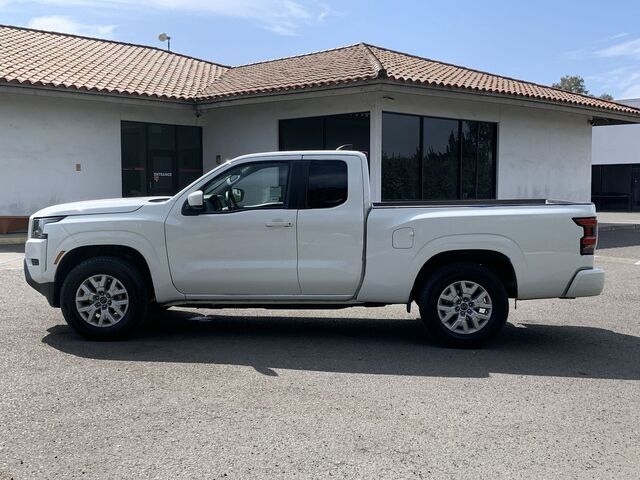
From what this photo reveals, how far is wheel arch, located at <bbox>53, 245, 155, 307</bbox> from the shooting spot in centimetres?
664

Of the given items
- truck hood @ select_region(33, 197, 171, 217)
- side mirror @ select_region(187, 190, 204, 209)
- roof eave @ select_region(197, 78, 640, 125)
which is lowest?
truck hood @ select_region(33, 197, 171, 217)

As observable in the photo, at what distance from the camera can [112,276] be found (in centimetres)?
652

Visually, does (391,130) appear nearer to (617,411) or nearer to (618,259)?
(618,259)

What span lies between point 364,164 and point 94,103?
12.2 metres

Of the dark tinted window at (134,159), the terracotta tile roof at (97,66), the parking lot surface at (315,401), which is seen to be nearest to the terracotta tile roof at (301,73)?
the terracotta tile roof at (97,66)

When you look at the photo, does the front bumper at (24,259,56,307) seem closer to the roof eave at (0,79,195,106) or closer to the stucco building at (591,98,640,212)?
the roof eave at (0,79,195,106)

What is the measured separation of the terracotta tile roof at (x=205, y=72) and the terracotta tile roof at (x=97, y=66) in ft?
0.07

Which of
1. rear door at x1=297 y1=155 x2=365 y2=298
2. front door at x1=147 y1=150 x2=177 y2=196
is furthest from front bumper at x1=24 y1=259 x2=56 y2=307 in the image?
front door at x1=147 y1=150 x2=177 y2=196

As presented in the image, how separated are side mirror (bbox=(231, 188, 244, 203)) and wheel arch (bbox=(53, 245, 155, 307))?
1.16 metres

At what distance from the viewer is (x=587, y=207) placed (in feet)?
21.0

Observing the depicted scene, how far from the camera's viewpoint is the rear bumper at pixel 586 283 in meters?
6.29

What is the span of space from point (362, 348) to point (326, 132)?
1076 cm

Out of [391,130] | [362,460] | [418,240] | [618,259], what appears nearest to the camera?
[362,460]

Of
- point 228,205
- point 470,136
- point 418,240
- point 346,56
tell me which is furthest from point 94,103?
point 418,240
